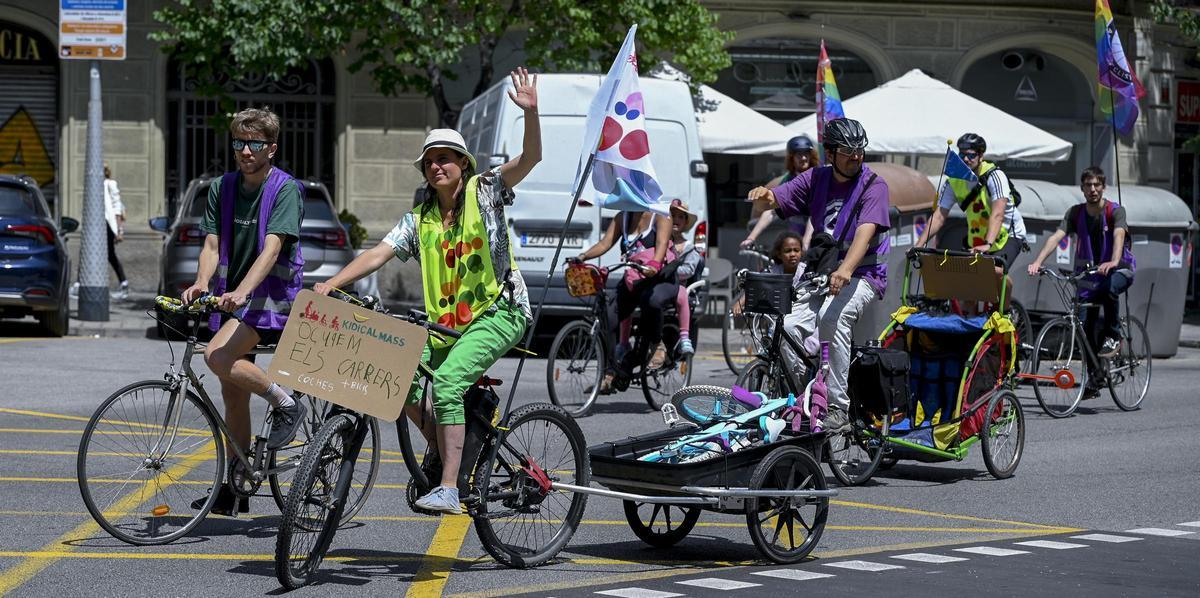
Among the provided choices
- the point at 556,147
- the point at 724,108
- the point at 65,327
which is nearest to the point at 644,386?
the point at 556,147

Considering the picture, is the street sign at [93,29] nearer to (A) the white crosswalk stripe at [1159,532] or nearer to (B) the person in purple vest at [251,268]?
(B) the person in purple vest at [251,268]

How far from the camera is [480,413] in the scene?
256 inches

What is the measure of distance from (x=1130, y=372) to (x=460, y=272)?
7.92 metres

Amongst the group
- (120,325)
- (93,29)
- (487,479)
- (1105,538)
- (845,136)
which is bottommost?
(120,325)

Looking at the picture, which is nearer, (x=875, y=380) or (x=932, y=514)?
(x=932, y=514)

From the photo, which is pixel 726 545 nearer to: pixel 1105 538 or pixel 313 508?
pixel 1105 538

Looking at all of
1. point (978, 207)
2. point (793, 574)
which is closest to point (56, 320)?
point (978, 207)

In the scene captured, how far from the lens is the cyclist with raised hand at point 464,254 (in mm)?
6504

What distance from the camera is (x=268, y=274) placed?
7320 mm

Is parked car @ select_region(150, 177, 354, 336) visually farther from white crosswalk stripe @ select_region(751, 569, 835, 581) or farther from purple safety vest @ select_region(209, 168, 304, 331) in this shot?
white crosswalk stripe @ select_region(751, 569, 835, 581)

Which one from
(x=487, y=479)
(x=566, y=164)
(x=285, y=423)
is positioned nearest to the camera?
(x=487, y=479)

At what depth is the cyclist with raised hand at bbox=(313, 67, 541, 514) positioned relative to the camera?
21.3 feet

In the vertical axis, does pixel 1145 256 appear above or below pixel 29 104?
below

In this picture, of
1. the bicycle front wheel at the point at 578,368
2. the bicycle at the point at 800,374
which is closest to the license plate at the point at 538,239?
the bicycle front wheel at the point at 578,368
